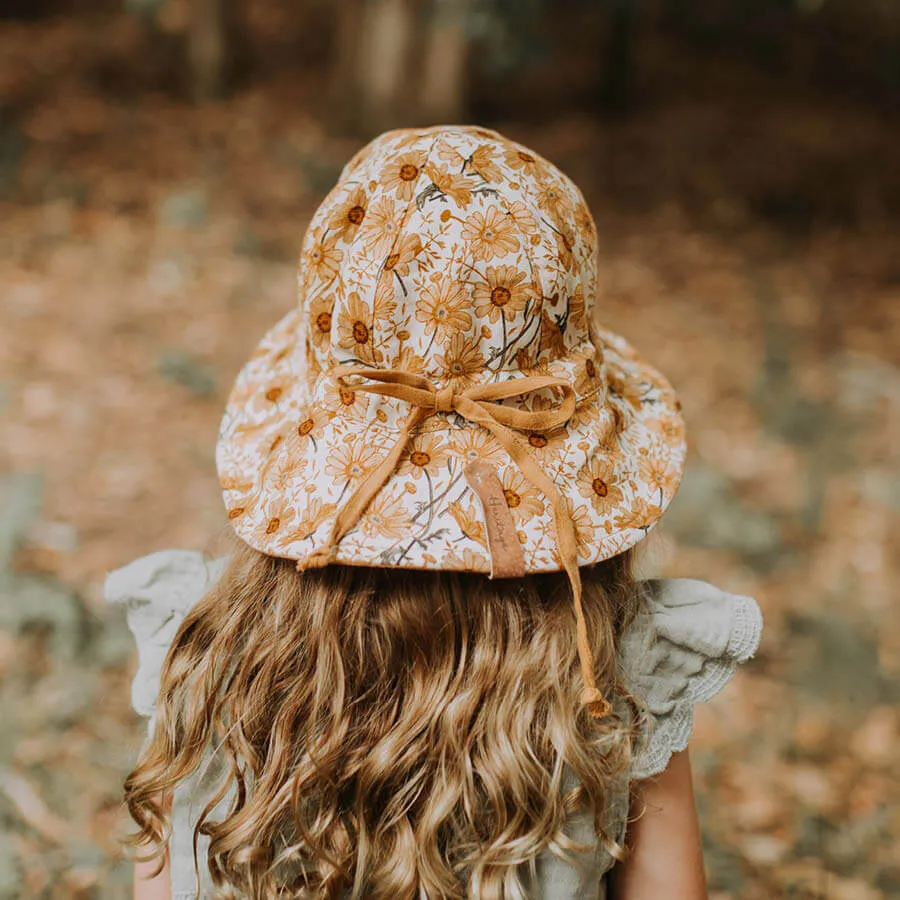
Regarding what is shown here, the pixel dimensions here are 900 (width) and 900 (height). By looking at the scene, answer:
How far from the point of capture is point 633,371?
1.33m

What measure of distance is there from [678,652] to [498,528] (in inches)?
15.0

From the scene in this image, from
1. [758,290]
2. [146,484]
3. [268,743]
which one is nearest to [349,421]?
[268,743]

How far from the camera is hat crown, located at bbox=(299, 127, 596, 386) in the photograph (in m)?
1.00

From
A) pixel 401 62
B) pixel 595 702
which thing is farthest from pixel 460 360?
pixel 401 62

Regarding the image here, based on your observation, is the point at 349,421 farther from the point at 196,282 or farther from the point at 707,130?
the point at 707,130

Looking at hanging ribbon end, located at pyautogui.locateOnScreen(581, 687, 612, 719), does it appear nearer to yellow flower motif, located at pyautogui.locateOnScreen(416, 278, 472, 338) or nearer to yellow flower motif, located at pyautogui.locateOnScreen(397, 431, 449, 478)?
yellow flower motif, located at pyautogui.locateOnScreen(397, 431, 449, 478)

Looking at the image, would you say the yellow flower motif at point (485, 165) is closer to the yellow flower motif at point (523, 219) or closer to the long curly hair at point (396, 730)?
the yellow flower motif at point (523, 219)

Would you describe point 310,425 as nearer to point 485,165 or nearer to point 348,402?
point 348,402

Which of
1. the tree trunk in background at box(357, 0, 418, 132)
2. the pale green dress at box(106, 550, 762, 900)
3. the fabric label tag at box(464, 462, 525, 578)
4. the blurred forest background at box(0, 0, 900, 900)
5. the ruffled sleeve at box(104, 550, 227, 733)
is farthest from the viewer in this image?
the tree trunk in background at box(357, 0, 418, 132)

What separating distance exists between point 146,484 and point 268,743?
2191 millimetres

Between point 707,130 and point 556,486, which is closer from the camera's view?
point 556,486

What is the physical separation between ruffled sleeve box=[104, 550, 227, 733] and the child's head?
0.63ft

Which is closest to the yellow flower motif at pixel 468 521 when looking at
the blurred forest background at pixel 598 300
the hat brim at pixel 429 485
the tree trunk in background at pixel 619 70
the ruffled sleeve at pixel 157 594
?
the hat brim at pixel 429 485

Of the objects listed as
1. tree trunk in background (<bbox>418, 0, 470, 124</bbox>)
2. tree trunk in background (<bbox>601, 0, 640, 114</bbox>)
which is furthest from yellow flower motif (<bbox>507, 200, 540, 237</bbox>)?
tree trunk in background (<bbox>601, 0, 640, 114</bbox>)
